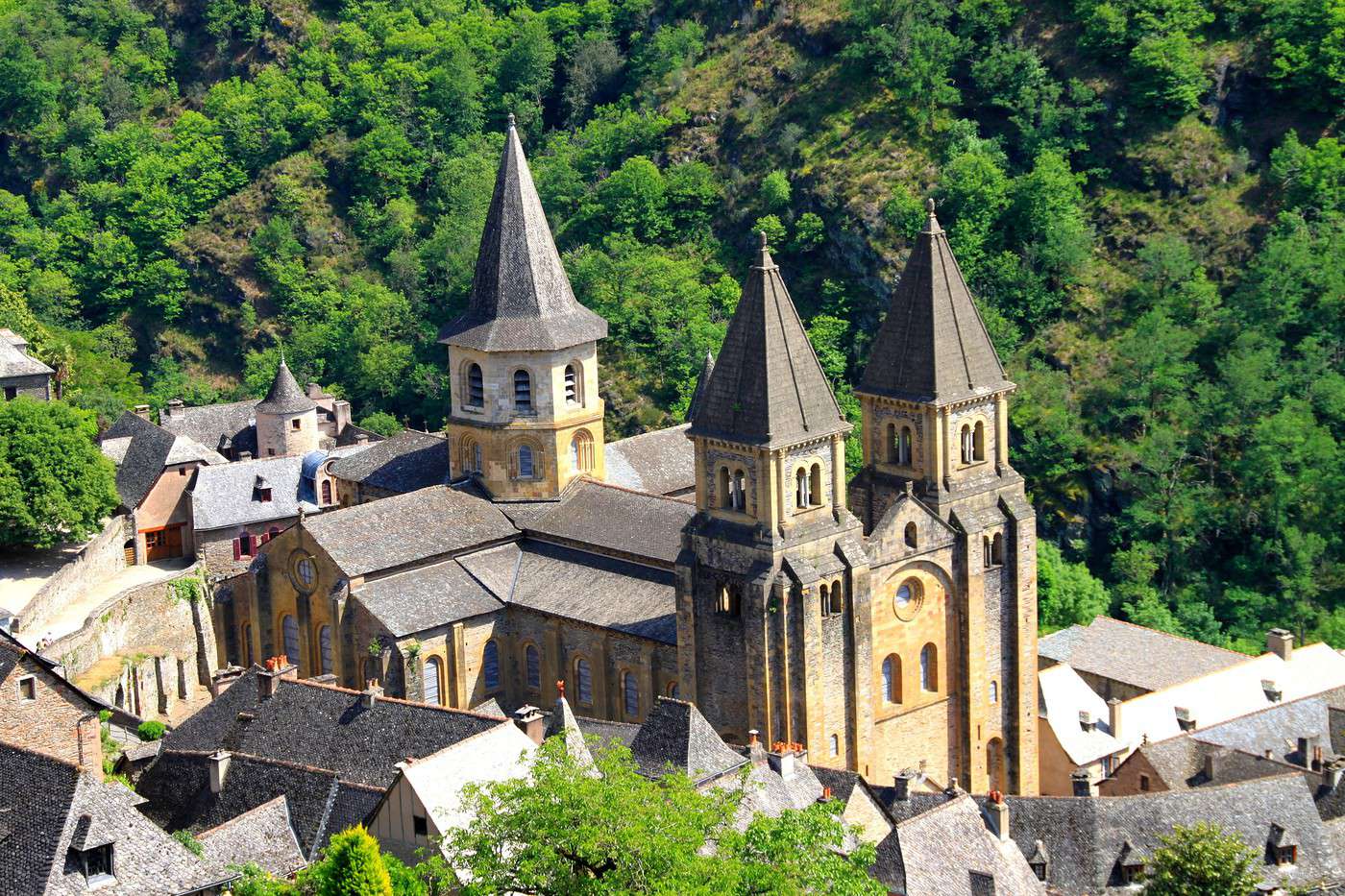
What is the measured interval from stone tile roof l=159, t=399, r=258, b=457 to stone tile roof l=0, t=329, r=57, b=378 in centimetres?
594

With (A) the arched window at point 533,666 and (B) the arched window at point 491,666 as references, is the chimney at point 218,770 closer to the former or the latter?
(B) the arched window at point 491,666

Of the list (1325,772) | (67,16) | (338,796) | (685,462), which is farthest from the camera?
(67,16)

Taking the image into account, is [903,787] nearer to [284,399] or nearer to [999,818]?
[999,818]

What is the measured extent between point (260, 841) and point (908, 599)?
19794 millimetres

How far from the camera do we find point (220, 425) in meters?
103

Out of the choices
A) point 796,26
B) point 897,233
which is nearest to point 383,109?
point 796,26

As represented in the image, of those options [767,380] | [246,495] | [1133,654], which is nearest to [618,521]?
[767,380]

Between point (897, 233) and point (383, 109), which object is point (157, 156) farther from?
point (897, 233)

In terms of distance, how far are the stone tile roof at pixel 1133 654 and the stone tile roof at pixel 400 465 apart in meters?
21.3

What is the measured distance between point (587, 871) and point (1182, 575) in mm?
51251

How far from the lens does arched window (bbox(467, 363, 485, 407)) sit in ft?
250

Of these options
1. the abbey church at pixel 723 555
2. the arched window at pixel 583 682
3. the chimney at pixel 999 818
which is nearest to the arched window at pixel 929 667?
the abbey church at pixel 723 555

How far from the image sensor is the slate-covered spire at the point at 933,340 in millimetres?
66438

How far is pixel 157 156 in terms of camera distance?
436 feet
